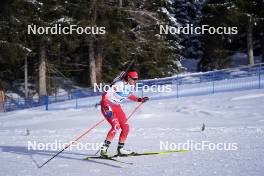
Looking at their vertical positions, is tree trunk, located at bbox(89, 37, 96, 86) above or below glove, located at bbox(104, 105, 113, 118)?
above

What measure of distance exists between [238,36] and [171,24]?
25.5ft

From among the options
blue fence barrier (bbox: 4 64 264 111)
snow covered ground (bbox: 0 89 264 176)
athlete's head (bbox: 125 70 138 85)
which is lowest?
snow covered ground (bbox: 0 89 264 176)

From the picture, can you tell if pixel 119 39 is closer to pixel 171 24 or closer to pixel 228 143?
pixel 171 24

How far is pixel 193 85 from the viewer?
1113 inches

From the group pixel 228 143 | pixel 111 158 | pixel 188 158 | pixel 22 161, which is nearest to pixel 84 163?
pixel 111 158

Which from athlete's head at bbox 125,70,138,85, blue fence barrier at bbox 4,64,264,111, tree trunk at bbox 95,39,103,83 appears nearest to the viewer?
athlete's head at bbox 125,70,138,85

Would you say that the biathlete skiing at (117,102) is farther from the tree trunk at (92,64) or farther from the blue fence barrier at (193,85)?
the tree trunk at (92,64)

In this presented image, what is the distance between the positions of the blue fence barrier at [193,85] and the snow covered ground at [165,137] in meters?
2.04

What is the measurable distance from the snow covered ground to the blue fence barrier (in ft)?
6.69

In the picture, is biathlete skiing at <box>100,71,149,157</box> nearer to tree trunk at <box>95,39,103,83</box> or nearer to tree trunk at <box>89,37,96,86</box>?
tree trunk at <box>89,37,96,86</box>

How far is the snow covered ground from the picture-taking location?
8.08 metres

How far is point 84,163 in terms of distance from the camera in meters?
8.91

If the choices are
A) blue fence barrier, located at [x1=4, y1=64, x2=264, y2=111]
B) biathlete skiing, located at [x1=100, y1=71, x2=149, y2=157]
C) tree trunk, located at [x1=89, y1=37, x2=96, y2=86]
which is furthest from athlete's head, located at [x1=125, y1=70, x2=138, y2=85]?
tree trunk, located at [x1=89, y1=37, x2=96, y2=86]

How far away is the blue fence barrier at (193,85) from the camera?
23812mm
